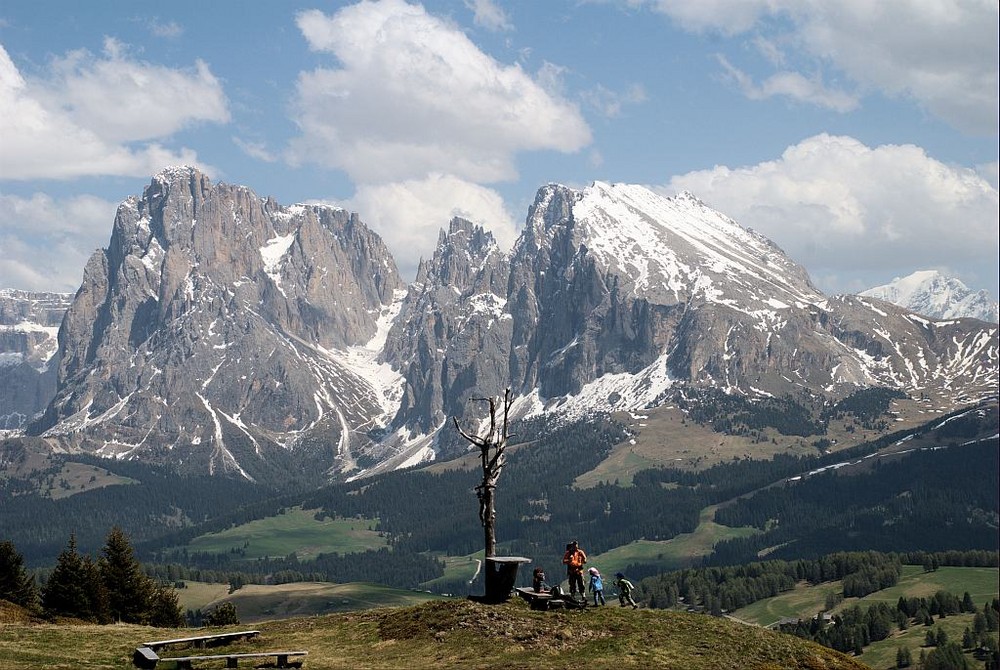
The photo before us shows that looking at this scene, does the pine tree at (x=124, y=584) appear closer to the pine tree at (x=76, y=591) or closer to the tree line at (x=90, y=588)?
the tree line at (x=90, y=588)

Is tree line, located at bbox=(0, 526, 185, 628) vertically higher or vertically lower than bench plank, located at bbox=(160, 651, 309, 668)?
higher

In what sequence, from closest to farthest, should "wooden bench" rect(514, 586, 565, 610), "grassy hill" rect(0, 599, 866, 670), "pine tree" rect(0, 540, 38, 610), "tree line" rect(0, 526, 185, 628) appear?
"grassy hill" rect(0, 599, 866, 670) < "wooden bench" rect(514, 586, 565, 610) < "tree line" rect(0, 526, 185, 628) < "pine tree" rect(0, 540, 38, 610)

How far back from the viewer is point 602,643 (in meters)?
62.8

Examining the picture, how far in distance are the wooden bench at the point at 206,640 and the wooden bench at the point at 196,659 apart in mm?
2618

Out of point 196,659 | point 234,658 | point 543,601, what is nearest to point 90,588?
point 196,659

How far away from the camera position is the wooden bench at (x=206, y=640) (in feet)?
212

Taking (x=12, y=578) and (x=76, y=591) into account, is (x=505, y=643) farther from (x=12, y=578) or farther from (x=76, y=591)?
(x=12, y=578)

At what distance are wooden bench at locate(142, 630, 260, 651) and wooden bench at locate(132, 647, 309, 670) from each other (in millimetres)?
2618

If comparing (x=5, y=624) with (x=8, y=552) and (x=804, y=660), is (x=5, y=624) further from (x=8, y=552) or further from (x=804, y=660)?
(x=804, y=660)

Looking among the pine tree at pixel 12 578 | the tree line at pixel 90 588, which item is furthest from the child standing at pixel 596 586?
the pine tree at pixel 12 578

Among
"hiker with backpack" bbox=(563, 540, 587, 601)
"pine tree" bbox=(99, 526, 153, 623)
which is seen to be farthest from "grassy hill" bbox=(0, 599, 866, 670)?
"pine tree" bbox=(99, 526, 153, 623)

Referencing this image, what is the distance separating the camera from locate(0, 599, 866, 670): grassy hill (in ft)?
199

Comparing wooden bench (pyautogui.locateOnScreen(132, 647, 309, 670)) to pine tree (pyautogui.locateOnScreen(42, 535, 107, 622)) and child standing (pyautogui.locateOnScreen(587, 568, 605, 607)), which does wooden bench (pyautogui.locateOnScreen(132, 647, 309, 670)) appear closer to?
child standing (pyautogui.locateOnScreen(587, 568, 605, 607))

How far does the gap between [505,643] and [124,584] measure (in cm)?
6842
